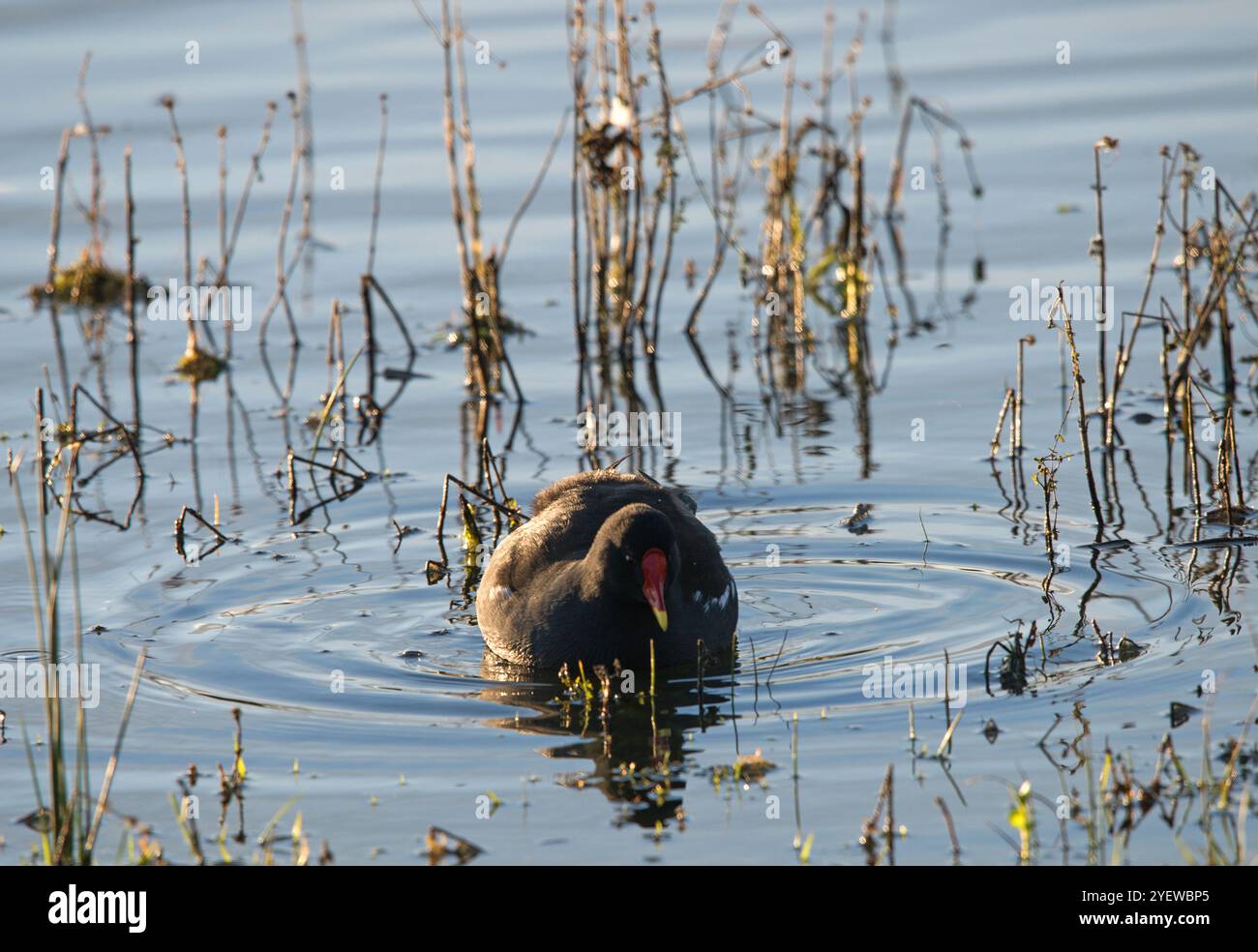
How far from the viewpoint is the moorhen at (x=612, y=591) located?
692 centimetres

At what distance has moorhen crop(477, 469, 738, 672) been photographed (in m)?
6.92

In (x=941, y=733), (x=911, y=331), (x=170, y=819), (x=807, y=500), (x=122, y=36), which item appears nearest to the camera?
(x=170, y=819)

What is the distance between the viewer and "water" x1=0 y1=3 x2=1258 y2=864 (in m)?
5.84

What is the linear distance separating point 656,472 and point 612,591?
2.70 metres

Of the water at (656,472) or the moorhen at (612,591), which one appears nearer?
the water at (656,472)

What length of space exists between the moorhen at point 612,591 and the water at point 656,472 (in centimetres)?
20

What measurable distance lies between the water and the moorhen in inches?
7.9

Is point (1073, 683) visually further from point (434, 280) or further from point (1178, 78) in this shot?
point (1178, 78)

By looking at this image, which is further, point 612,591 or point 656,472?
point 656,472

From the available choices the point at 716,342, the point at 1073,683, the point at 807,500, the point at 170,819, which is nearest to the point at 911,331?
the point at 716,342

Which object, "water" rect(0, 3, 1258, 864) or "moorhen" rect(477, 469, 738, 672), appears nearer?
"water" rect(0, 3, 1258, 864)

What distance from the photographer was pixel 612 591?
7.01 m

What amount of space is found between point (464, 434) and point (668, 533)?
354cm

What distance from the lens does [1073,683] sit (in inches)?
256
